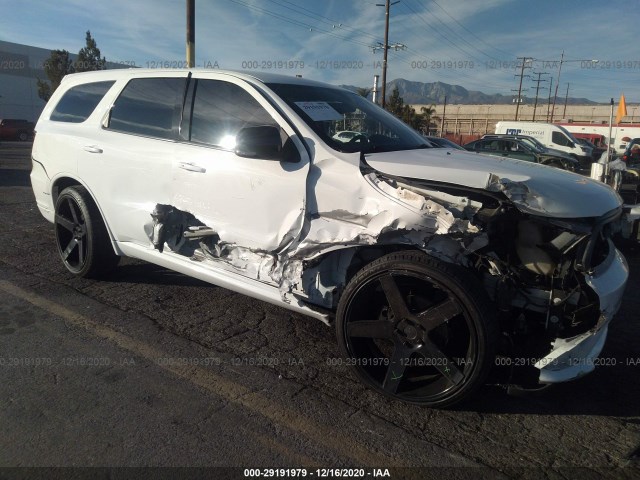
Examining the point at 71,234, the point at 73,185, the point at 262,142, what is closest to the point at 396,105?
the point at 73,185

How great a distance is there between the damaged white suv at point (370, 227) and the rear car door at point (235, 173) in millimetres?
11

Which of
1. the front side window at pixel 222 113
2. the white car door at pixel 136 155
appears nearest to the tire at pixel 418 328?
the front side window at pixel 222 113

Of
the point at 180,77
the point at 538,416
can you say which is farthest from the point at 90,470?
the point at 180,77

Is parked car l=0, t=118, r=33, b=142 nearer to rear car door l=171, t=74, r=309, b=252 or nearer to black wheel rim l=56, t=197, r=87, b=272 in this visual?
black wheel rim l=56, t=197, r=87, b=272

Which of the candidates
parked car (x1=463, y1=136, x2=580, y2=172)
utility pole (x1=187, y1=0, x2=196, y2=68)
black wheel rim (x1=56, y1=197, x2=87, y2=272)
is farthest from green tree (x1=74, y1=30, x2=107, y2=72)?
black wheel rim (x1=56, y1=197, x2=87, y2=272)

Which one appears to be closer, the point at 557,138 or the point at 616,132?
the point at 557,138

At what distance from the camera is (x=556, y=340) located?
8.41ft

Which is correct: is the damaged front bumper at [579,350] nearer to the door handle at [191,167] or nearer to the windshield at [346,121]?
the windshield at [346,121]

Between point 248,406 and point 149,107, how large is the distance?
266 centimetres

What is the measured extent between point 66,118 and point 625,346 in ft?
17.7

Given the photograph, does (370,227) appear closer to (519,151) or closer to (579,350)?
(579,350)

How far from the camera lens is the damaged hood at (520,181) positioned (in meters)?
2.51

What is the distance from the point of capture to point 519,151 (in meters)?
17.0

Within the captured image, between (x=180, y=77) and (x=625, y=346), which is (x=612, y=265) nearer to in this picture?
(x=625, y=346)
